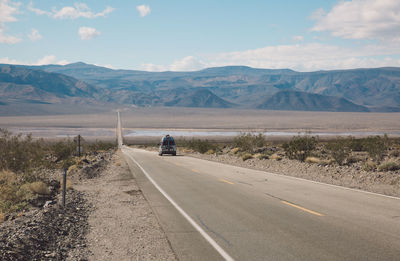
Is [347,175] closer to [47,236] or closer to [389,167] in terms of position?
[389,167]

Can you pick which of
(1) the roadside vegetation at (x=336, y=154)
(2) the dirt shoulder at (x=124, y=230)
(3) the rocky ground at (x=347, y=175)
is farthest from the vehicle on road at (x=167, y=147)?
(2) the dirt shoulder at (x=124, y=230)

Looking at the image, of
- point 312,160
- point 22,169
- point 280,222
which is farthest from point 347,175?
point 22,169

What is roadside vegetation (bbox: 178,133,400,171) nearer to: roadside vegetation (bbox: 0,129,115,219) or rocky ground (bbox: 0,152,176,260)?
rocky ground (bbox: 0,152,176,260)

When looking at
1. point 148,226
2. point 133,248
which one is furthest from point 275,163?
point 133,248

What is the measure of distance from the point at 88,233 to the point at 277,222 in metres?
4.20

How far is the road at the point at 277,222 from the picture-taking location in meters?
6.89

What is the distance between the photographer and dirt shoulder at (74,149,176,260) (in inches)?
282

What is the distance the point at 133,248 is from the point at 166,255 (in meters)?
0.82

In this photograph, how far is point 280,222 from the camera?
8930 mm

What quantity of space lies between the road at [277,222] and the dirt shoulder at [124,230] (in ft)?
0.98

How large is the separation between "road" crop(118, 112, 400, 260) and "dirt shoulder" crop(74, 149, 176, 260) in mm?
300

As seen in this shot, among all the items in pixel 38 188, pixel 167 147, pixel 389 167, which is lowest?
pixel 167 147

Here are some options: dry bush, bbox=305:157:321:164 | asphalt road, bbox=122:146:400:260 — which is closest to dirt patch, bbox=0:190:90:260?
asphalt road, bbox=122:146:400:260

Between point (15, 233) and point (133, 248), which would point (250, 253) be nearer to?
point (133, 248)
